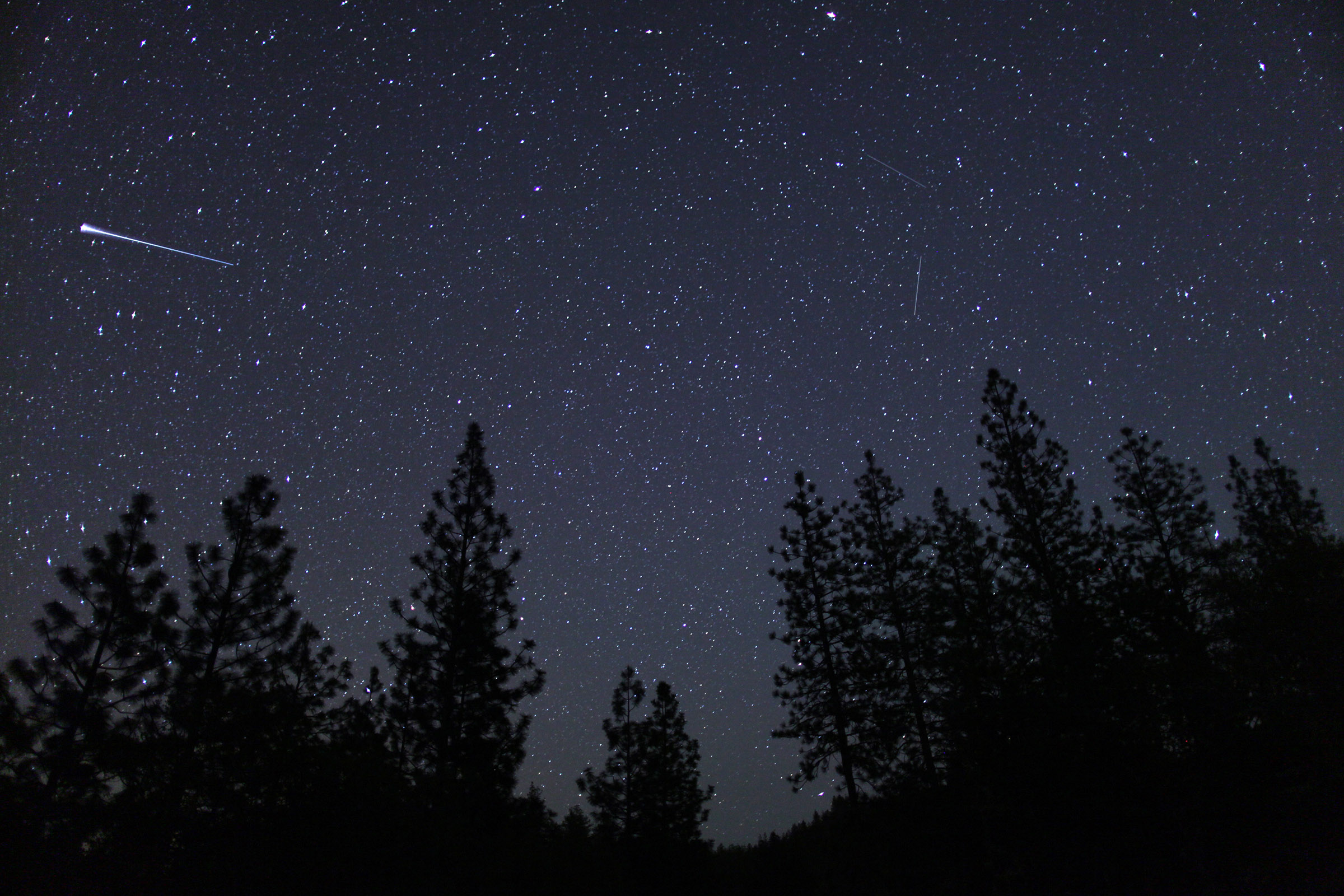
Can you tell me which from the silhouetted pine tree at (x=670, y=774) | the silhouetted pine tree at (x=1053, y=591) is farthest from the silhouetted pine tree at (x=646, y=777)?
the silhouetted pine tree at (x=1053, y=591)

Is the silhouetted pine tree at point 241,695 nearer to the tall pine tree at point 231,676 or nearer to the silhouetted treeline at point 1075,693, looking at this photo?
the tall pine tree at point 231,676

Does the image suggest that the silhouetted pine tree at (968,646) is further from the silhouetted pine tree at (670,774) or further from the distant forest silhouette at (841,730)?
the silhouetted pine tree at (670,774)

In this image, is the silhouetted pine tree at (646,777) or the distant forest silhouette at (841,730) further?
the silhouetted pine tree at (646,777)

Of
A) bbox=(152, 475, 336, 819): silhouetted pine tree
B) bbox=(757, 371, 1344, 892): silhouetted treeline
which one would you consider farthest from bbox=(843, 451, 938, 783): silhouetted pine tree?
bbox=(152, 475, 336, 819): silhouetted pine tree

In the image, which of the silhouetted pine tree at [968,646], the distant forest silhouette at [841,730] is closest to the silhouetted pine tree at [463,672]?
the distant forest silhouette at [841,730]

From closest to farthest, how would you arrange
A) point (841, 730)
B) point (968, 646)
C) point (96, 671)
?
point (96, 671) < point (968, 646) < point (841, 730)

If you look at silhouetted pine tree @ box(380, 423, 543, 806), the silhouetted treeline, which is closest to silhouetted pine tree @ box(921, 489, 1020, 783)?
the silhouetted treeline

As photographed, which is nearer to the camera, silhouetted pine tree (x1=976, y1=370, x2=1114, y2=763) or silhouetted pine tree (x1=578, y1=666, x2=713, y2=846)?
silhouetted pine tree (x1=976, y1=370, x2=1114, y2=763)

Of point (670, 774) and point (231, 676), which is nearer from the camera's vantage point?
point (231, 676)

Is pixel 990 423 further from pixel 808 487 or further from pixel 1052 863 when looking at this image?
pixel 1052 863

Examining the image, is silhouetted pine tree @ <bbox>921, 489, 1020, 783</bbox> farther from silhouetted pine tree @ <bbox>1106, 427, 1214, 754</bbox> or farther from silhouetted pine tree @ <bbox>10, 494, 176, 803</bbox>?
silhouetted pine tree @ <bbox>10, 494, 176, 803</bbox>

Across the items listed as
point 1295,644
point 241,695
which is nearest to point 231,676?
point 241,695

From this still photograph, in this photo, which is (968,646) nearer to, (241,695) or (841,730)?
(841,730)

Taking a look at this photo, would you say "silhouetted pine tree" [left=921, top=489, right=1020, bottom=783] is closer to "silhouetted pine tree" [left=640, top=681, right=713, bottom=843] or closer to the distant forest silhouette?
the distant forest silhouette
